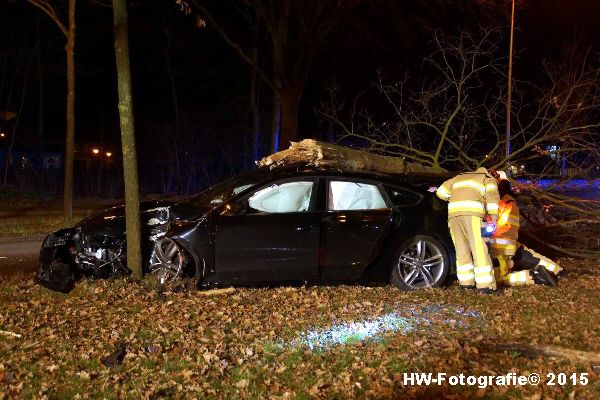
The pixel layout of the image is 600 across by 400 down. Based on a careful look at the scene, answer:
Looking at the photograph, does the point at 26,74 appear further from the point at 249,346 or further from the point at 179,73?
the point at 249,346

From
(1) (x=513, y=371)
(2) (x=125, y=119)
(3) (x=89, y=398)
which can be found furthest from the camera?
(2) (x=125, y=119)

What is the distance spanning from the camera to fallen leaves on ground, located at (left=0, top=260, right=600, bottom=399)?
4.37 meters

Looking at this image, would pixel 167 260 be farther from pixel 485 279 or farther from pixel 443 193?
pixel 485 279

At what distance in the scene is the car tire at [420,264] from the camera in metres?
7.28

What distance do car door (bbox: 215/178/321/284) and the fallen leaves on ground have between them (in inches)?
7.8

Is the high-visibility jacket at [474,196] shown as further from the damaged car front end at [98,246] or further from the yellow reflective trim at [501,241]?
the damaged car front end at [98,246]

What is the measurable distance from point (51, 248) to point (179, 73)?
88.3ft

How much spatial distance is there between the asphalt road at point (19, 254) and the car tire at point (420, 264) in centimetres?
524

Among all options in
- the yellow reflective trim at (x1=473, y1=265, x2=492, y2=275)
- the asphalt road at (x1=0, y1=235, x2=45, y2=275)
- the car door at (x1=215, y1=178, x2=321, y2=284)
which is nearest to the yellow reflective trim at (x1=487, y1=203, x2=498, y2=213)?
the yellow reflective trim at (x1=473, y1=265, x2=492, y2=275)

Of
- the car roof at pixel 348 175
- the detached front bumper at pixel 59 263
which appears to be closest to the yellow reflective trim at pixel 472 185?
the car roof at pixel 348 175

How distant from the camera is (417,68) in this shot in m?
24.9

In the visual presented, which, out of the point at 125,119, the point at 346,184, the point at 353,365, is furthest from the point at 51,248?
the point at 353,365

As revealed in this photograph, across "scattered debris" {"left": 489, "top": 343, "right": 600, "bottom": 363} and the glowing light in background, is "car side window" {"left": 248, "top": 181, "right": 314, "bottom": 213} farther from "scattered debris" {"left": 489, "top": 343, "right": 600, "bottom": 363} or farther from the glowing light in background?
"scattered debris" {"left": 489, "top": 343, "right": 600, "bottom": 363}

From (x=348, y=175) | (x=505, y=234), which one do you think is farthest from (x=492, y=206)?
(x=348, y=175)
